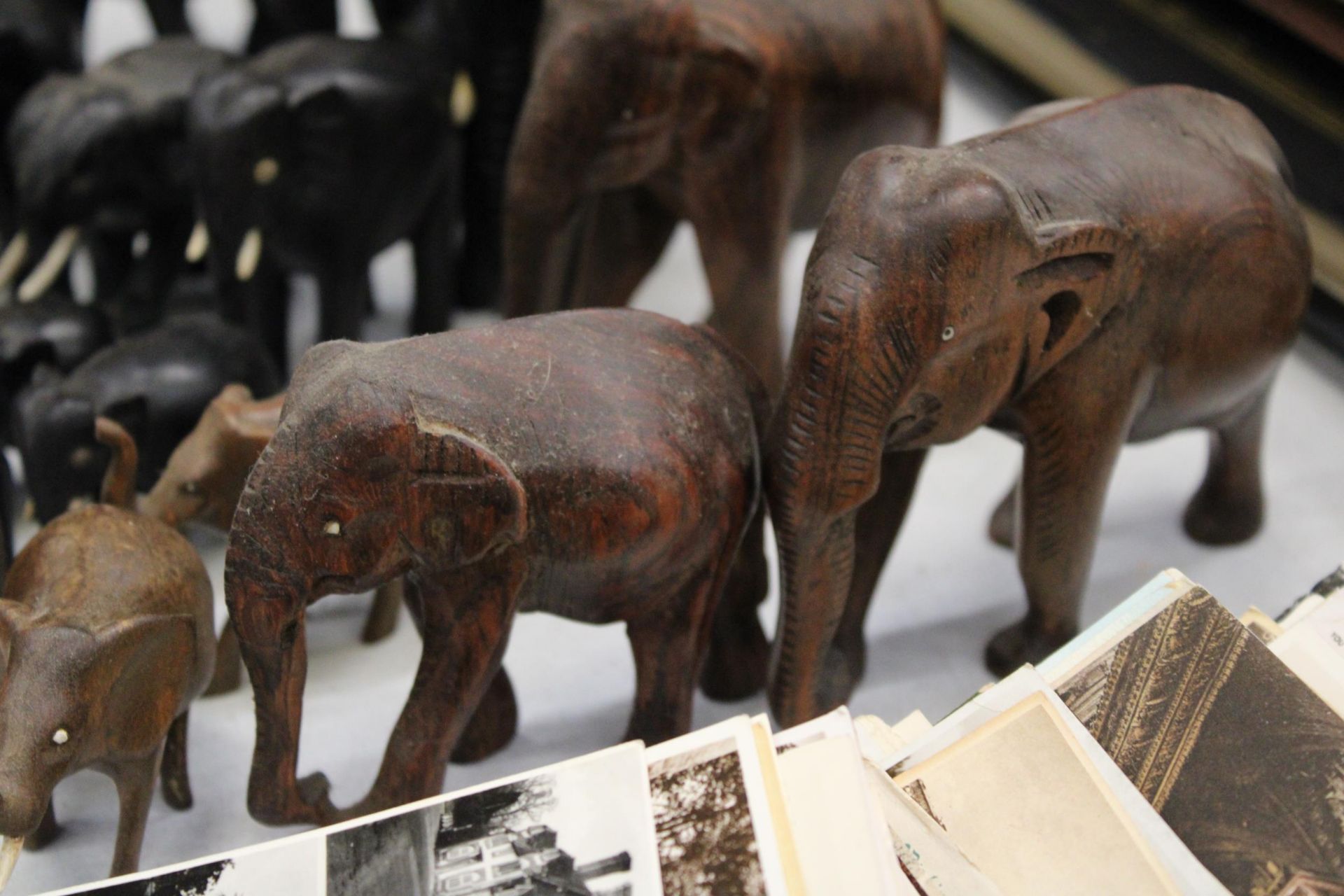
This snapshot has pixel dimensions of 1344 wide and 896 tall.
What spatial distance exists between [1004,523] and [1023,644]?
9.3 inches

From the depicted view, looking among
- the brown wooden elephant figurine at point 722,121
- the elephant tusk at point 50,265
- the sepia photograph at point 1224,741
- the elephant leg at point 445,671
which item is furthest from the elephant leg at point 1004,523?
the elephant tusk at point 50,265

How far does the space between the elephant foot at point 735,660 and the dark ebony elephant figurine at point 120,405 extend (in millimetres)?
563

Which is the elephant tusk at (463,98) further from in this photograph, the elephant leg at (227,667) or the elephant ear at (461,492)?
the elephant ear at (461,492)

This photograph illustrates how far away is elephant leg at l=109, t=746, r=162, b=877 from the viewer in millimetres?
1107

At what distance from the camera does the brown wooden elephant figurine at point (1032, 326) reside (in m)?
1.04

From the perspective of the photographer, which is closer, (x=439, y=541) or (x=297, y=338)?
(x=439, y=541)

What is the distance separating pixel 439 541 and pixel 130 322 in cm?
101

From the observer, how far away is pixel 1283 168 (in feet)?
4.33

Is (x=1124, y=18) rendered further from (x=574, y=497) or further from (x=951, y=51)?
(x=574, y=497)

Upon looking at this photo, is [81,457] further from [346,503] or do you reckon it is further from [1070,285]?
[1070,285]

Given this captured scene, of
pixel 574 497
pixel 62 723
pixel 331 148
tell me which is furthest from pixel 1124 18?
pixel 62 723

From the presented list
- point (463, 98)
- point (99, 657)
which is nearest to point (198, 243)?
point (463, 98)

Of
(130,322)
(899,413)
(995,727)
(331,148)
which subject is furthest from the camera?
(130,322)

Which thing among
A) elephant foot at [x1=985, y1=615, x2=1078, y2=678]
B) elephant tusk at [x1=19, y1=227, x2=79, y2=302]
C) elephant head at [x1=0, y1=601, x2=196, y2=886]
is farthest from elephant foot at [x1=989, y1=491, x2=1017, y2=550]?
elephant tusk at [x1=19, y1=227, x2=79, y2=302]
